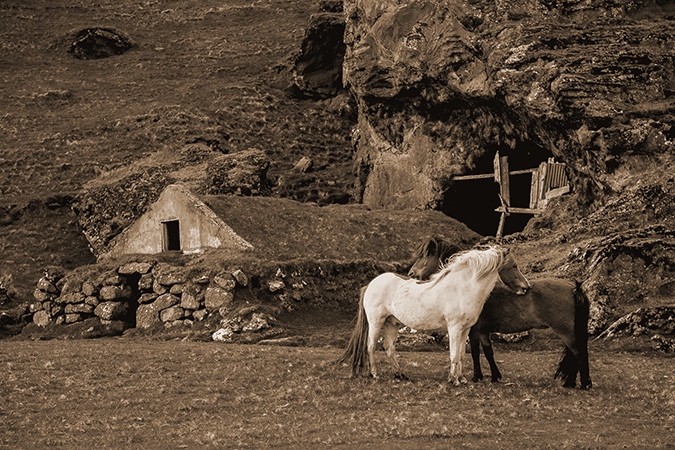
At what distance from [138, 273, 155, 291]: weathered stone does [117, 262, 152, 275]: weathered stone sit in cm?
24

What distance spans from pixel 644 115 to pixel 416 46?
1186cm

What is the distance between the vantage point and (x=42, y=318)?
2370 cm

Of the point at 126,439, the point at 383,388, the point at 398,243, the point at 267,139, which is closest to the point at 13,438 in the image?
the point at 126,439

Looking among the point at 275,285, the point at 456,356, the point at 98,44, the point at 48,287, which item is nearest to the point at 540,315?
the point at 456,356

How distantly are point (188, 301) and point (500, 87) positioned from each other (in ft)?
52.2

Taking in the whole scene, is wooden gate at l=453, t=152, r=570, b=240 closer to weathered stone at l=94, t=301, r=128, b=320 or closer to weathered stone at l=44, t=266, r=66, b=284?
weathered stone at l=94, t=301, r=128, b=320

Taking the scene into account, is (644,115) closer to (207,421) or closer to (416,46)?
(416,46)

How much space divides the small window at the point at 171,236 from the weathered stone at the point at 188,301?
4257 millimetres

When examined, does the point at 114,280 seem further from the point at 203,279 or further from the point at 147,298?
the point at 203,279

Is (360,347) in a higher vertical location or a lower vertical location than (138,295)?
higher

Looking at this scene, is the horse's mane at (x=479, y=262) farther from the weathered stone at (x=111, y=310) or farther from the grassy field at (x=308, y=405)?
the weathered stone at (x=111, y=310)

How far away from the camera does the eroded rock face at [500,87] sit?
1041 inches

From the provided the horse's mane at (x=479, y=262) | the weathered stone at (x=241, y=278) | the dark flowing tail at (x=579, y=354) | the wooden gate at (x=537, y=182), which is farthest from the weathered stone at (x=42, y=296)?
the wooden gate at (x=537, y=182)

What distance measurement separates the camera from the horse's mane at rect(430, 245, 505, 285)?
11.4 m
